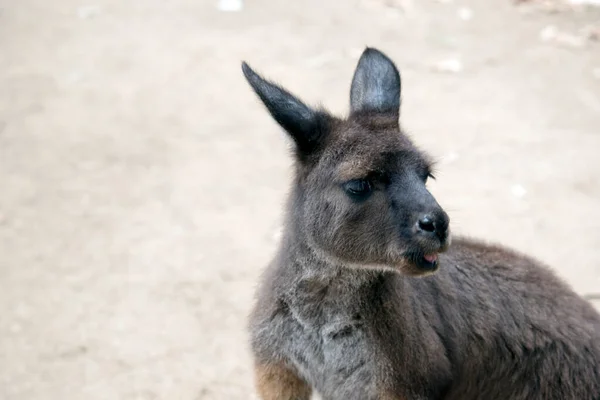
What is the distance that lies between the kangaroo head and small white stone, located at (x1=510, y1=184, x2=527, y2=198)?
3.35 meters

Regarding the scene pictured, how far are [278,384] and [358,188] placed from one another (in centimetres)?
104

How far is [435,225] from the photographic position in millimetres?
3646

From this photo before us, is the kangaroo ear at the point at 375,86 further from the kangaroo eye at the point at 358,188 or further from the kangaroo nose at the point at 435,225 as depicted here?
the kangaroo nose at the point at 435,225

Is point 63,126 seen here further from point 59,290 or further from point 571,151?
point 571,151

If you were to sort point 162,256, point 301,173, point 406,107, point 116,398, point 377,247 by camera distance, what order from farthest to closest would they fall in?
A: point 406,107 < point 162,256 < point 116,398 < point 301,173 < point 377,247

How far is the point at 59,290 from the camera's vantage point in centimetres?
596

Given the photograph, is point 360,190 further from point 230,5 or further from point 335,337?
point 230,5

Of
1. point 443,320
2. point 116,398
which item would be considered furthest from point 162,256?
point 443,320

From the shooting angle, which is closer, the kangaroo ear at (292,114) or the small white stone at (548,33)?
the kangaroo ear at (292,114)

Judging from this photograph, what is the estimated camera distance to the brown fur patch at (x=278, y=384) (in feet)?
13.8

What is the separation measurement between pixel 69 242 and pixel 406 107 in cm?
347

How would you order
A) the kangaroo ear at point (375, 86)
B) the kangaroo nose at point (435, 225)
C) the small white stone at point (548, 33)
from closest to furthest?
the kangaroo nose at point (435, 225) < the kangaroo ear at point (375, 86) < the small white stone at point (548, 33)

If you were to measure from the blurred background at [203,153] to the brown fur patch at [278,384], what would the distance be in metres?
1.00

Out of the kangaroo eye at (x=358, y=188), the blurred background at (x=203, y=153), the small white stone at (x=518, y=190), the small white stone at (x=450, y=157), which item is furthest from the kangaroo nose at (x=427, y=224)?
the small white stone at (x=450, y=157)
